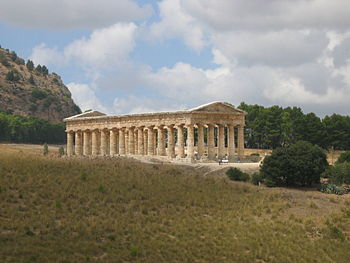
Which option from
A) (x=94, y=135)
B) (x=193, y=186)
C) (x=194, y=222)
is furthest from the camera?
(x=94, y=135)

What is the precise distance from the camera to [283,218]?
40281 mm

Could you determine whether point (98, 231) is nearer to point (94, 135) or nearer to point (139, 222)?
point (139, 222)

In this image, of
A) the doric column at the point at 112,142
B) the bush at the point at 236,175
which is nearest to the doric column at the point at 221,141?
the bush at the point at 236,175

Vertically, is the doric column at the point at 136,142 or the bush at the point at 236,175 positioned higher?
the doric column at the point at 136,142

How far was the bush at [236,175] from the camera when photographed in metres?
57.9

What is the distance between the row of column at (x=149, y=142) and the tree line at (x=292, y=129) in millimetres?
32534

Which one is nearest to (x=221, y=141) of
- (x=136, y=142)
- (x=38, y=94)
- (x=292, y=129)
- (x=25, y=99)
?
(x=136, y=142)

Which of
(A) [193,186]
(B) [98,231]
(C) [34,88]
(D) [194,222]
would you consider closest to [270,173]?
(A) [193,186]

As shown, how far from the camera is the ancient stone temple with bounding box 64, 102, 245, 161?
2884 inches

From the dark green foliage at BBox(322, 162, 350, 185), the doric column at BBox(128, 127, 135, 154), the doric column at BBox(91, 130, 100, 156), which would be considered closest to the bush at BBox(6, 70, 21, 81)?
the doric column at BBox(91, 130, 100, 156)

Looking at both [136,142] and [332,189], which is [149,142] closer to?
[136,142]

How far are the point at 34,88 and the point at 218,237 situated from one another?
577 ft

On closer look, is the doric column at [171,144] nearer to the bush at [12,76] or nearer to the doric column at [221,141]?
the doric column at [221,141]

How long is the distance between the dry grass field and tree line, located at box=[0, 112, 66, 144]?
91.7 metres
